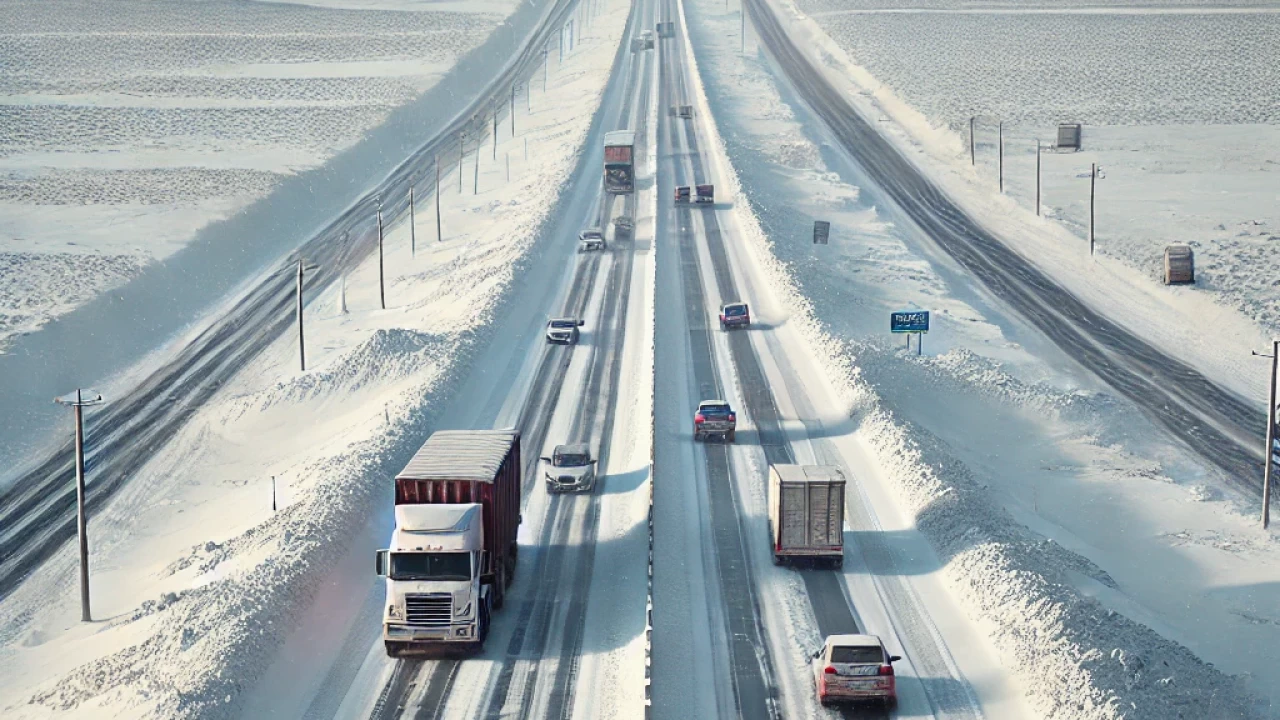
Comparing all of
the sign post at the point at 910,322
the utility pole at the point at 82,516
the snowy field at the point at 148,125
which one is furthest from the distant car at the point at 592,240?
the utility pole at the point at 82,516

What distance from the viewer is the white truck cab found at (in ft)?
105

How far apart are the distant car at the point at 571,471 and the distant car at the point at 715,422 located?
6008 millimetres

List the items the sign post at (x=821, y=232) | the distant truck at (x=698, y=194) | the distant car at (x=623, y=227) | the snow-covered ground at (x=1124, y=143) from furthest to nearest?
the distant truck at (x=698, y=194) < the distant car at (x=623, y=227) < the sign post at (x=821, y=232) < the snow-covered ground at (x=1124, y=143)

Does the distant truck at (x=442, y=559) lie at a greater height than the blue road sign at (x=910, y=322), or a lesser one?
lesser

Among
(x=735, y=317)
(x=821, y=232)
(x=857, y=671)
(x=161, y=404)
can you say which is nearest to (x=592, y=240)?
(x=821, y=232)

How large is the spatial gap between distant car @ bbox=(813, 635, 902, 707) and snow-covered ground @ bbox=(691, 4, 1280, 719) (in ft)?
11.7

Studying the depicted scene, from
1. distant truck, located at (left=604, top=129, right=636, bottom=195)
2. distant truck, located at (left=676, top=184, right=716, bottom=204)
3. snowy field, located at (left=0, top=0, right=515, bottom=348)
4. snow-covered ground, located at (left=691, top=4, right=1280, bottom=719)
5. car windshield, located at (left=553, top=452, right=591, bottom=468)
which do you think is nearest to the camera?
snow-covered ground, located at (left=691, top=4, right=1280, bottom=719)

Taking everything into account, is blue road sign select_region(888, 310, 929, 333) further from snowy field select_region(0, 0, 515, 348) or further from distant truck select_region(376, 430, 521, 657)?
snowy field select_region(0, 0, 515, 348)

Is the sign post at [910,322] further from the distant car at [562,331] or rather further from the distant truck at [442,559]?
the distant truck at [442,559]

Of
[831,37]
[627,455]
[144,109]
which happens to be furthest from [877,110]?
[627,455]

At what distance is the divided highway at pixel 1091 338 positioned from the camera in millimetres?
58281

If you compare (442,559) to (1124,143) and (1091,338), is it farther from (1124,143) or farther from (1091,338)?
(1124,143)

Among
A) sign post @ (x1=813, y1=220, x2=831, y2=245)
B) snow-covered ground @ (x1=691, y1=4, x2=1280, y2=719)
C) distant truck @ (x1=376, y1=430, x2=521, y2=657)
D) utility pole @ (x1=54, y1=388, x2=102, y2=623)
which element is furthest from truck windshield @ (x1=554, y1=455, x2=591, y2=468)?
sign post @ (x1=813, y1=220, x2=831, y2=245)

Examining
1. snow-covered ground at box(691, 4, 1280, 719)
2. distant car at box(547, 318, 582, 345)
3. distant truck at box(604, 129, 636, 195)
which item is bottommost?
snow-covered ground at box(691, 4, 1280, 719)
